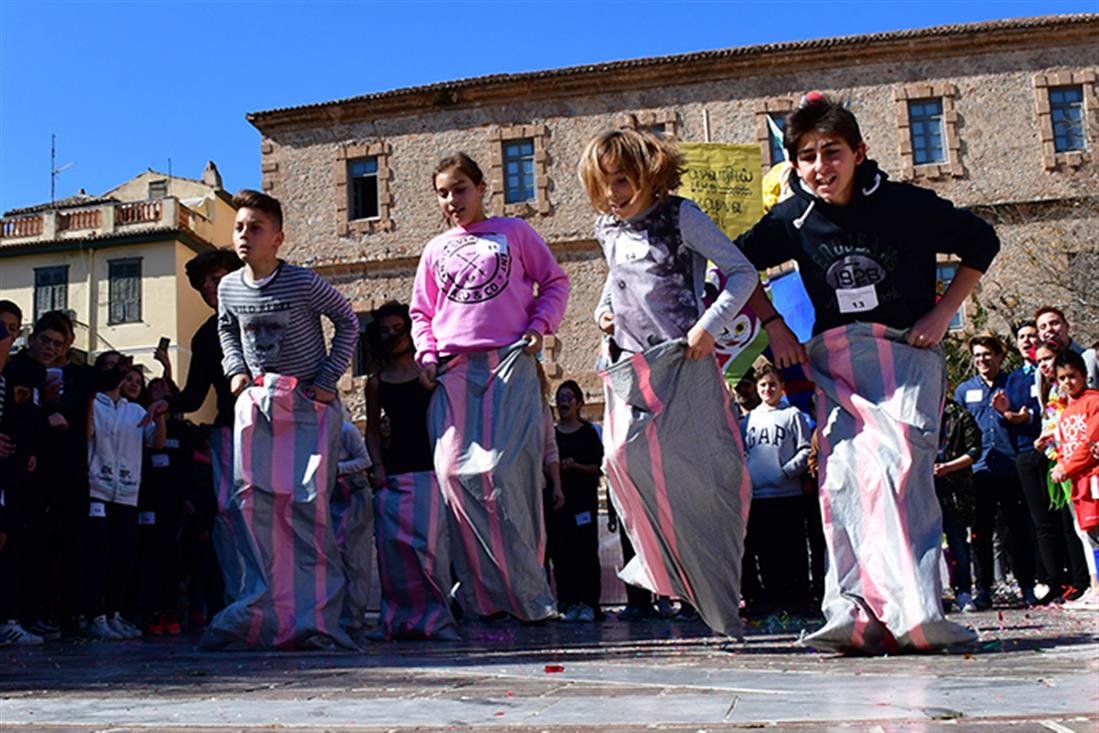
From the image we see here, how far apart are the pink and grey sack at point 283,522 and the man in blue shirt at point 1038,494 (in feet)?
17.1

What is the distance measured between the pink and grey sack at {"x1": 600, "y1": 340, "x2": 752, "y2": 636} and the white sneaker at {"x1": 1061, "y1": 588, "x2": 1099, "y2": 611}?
13.6 feet

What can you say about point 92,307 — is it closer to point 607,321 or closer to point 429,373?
point 429,373

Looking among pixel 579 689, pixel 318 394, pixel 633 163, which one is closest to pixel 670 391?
pixel 633 163

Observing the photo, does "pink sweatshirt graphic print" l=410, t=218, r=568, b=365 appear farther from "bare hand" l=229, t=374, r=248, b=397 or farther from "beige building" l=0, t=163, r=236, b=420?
"beige building" l=0, t=163, r=236, b=420

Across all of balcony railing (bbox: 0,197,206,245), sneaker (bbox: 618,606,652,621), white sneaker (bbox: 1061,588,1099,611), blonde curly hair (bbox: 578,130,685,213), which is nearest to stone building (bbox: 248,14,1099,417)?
Answer: balcony railing (bbox: 0,197,206,245)

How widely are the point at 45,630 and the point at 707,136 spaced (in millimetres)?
23898

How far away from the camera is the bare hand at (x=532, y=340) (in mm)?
5312

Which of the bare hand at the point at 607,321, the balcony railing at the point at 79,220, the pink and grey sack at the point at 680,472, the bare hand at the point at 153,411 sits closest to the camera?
the pink and grey sack at the point at 680,472

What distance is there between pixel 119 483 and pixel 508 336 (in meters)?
3.72

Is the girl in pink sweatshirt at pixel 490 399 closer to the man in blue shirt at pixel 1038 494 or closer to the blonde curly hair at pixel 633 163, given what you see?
the blonde curly hair at pixel 633 163

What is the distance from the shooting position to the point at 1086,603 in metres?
7.86

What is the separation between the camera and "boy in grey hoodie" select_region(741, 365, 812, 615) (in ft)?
28.8

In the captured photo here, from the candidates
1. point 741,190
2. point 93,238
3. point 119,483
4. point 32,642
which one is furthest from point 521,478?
point 93,238

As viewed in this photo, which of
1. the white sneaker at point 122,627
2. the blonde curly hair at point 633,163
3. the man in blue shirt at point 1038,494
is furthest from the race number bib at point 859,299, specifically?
the white sneaker at point 122,627
